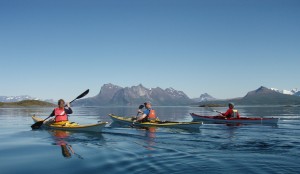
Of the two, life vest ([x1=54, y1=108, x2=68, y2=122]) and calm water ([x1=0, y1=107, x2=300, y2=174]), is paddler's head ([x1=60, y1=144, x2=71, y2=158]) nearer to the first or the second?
calm water ([x1=0, y1=107, x2=300, y2=174])

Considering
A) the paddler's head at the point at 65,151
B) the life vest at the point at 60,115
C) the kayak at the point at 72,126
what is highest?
the life vest at the point at 60,115

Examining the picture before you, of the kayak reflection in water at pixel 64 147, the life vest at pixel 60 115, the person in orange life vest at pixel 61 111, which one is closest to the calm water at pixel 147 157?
the kayak reflection in water at pixel 64 147

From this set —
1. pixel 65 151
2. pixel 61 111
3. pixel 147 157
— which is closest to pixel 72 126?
pixel 61 111

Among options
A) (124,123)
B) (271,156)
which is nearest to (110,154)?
(271,156)

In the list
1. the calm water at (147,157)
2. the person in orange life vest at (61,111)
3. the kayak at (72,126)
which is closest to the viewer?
the calm water at (147,157)

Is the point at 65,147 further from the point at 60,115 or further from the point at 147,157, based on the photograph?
the point at 60,115

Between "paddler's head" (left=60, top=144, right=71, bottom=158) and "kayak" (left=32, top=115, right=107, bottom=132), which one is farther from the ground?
"kayak" (left=32, top=115, right=107, bottom=132)

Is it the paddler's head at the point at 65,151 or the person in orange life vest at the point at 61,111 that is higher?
the person in orange life vest at the point at 61,111

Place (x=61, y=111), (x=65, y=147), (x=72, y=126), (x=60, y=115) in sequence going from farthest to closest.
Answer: (x=60, y=115) → (x=61, y=111) → (x=72, y=126) → (x=65, y=147)

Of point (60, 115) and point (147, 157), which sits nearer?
point (147, 157)

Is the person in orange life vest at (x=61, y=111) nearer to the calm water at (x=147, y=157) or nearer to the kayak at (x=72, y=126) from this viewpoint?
the kayak at (x=72, y=126)

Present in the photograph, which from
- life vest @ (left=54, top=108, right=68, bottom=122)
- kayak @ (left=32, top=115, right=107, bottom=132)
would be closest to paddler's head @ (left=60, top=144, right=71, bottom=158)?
kayak @ (left=32, top=115, right=107, bottom=132)

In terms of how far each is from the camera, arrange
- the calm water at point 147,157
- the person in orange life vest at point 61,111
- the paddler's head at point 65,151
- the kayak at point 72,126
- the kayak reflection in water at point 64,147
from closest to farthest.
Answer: the calm water at point 147,157, the paddler's head at point 65,151, the kayak reflection in water at point 64,147, the kayak at point 72,126, the person in orange life vest at point 61,111

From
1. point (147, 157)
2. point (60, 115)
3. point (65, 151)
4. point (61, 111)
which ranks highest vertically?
point (61, 111)
